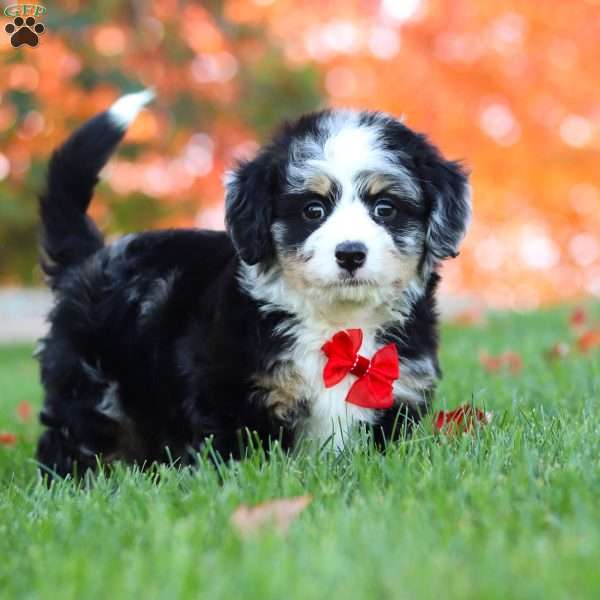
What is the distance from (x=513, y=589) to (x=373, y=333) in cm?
169

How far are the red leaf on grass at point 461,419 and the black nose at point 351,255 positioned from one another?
1.84 feet

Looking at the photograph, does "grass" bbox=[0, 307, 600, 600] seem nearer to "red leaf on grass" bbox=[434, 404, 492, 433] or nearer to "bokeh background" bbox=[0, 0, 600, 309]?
"red leaf on grass" bbox=[434, 404, 492, 433]

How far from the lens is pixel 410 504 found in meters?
2.23

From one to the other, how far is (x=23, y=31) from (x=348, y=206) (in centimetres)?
475

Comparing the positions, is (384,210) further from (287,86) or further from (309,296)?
(287,86)

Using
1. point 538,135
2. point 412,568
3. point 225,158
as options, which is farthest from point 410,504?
point 538,135

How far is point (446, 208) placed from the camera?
328 centimetres

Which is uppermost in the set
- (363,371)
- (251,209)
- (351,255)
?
(251,209)

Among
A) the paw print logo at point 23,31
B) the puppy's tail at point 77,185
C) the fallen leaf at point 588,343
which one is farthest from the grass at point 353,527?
the paw print logo at point 23,31

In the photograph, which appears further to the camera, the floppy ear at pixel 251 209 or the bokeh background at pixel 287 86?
the bokeh background at pixel 287 86

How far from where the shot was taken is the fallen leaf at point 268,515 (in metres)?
2.13

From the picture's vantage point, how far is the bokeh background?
11.8 meters

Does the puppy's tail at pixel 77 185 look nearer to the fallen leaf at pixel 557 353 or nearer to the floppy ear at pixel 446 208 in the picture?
the floppy ear at pixel 446 208

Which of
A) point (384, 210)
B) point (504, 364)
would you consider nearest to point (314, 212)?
point (384, 210)
